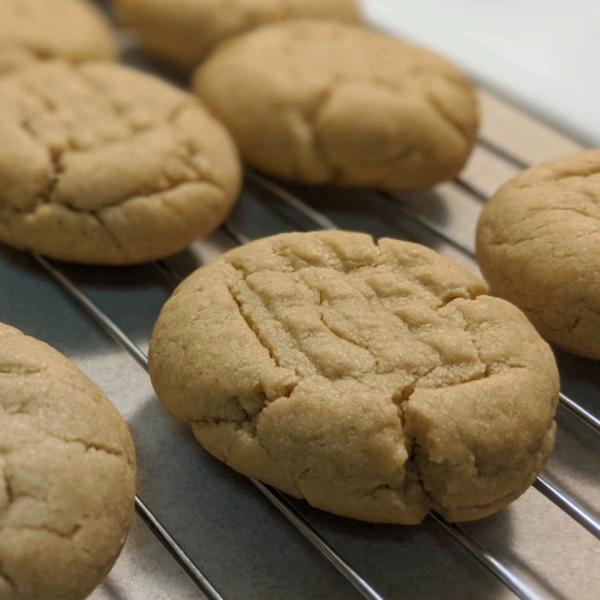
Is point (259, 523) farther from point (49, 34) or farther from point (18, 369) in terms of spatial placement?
point (49, 34)

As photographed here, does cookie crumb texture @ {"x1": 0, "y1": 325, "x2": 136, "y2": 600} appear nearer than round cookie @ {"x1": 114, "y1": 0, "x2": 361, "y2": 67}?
Yes

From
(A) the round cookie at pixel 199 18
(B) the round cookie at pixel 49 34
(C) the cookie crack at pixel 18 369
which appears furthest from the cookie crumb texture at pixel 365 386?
(A) the round cookie at pixel 199 18

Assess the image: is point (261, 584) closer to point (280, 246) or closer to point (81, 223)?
point (280, 246)

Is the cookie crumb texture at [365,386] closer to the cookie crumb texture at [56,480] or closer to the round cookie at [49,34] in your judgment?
the cookie crumb texture at [56,480]

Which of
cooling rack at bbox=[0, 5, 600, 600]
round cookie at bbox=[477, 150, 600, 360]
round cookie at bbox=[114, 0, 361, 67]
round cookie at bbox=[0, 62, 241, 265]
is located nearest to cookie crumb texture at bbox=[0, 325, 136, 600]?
cooling rack at bbox=[0, 5, 600, 600]

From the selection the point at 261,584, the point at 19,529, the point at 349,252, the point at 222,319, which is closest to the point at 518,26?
the point at 349,252

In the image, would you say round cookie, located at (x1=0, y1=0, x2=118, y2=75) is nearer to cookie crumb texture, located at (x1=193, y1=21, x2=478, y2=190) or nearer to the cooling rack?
cookie crumb texture, located at (x1=193, y1=21, x2=478, y2=190)

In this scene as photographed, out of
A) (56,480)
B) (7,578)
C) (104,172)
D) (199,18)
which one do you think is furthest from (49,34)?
(7,578)
